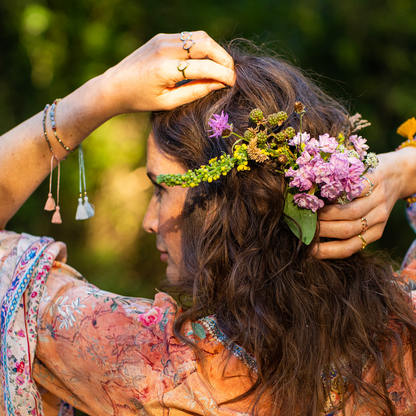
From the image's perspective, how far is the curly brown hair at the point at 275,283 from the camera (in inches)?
40.4

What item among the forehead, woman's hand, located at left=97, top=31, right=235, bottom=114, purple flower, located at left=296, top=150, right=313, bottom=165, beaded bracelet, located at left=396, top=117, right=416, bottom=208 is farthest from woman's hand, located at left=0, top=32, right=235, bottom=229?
beaded bracelet, located at left=396, top=117, right=416, bottom=208

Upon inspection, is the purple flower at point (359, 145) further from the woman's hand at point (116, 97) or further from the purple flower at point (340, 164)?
the woman's hand at point (116, 97)

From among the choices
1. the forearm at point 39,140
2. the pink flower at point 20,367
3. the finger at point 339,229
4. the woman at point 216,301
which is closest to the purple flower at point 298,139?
the woman at point 216,301

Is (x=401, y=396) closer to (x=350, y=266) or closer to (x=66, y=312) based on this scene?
(x=350, y=266)

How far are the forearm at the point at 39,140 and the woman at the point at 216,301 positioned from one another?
0.01 meters

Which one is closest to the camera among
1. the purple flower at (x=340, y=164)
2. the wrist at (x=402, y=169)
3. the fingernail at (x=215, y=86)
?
the purple flower at (x=340, y=164)

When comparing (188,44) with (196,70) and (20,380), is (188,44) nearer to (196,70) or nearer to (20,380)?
(196,70)

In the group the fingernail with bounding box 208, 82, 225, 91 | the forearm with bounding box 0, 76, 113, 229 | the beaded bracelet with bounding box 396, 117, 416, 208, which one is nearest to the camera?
the fingernail with bounding box 208, 82, 225, 91

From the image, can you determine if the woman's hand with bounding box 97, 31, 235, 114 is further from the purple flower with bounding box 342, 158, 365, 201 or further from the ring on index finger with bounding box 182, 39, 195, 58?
the purple flower with bounding box 342, 158, 365, 201

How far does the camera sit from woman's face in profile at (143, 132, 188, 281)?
1.23m

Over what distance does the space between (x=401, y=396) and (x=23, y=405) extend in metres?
0.99

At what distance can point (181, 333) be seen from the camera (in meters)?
1.03

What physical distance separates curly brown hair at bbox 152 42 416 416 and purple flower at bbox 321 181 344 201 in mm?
120

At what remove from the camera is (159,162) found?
1252 millimetres
